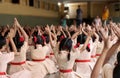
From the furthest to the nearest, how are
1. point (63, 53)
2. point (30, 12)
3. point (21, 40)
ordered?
point (30, 12), point (21, 40), point (63, 53)

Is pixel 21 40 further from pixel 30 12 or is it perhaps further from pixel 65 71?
pixel 30 12

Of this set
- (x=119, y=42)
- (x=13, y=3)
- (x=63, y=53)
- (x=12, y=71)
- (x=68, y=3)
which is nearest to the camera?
(x=119, y=42)

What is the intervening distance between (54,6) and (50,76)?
67.1ft

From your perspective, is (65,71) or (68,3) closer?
(65,71)

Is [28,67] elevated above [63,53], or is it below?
below

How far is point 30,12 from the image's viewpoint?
20.1 m

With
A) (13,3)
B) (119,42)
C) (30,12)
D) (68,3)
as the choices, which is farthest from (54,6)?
(119,42)

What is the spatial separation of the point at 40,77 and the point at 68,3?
23811 millimetres

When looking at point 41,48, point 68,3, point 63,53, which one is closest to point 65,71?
point 63,53

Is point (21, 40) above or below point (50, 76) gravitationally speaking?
above

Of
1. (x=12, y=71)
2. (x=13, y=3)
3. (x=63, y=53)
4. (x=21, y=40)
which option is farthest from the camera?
(x=13, y=3)

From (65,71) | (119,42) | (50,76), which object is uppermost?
(119,42)

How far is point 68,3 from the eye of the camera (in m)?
30.9

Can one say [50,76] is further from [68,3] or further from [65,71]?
[68,3]
